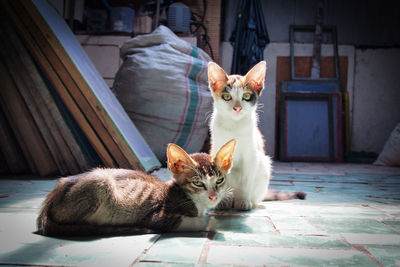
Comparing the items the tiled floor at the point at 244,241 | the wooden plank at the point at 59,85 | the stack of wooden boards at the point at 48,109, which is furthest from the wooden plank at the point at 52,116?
the tiled floor at the point at 244,241

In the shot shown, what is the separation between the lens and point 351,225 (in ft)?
5.88

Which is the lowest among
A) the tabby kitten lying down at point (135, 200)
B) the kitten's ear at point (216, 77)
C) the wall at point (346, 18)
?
the tabby kitten lying down at point (135, 200)

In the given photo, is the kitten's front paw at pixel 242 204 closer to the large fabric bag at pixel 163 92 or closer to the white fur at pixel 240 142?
the white fur at pixel 240 142

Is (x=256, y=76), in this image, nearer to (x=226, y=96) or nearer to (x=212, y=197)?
(x=226, y=96)

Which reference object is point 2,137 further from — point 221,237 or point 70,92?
point 221,237

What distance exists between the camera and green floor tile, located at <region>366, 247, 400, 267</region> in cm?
118

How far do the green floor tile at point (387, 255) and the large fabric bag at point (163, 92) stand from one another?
3.37 metres

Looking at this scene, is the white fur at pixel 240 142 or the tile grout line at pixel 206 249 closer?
the tile grout line at pixel 206 249

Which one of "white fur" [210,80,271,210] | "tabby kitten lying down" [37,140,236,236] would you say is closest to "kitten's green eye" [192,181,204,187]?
"tabby kitten lying down" [37,140,236,236]

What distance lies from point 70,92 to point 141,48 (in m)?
1.91

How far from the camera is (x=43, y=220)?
4.90ft

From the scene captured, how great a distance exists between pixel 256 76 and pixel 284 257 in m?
1.42

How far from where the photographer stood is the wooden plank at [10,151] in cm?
335

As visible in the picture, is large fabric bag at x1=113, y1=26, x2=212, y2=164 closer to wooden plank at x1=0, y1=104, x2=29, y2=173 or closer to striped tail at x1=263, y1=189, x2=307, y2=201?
wooden plank at x1=0, y1=104, x2=29, y2=173
